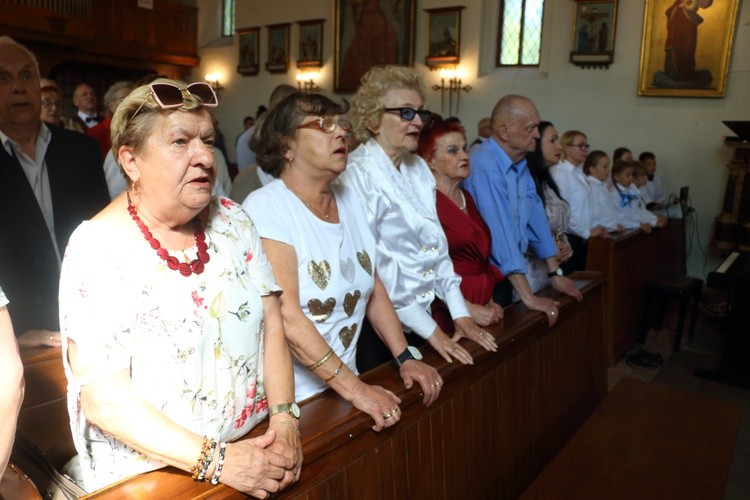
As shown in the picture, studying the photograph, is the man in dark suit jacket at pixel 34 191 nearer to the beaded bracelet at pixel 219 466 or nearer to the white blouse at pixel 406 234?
the white blouse at pixel 406 234

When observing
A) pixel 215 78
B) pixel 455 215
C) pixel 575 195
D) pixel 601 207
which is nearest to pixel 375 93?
pixel 455 215

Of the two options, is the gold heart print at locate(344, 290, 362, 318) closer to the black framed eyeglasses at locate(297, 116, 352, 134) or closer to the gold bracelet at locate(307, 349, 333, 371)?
the gold bracelet at locate(307, 349, 333, 371)

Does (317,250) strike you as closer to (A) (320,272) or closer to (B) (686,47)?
(A) (320,272)

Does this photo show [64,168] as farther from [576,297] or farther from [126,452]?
[576,297]

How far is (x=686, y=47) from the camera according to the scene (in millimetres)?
8570

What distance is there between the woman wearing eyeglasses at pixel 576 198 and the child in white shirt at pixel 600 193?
0.41 feet

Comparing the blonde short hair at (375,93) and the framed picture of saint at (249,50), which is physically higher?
the framed picture of saint at (249,50)

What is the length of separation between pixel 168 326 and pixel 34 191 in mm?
1580

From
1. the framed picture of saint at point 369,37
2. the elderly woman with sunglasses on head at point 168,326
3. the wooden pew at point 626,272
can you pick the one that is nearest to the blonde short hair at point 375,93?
the elderly woman with sunglasses on head at point 168,326

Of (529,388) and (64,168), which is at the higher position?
(64,168)

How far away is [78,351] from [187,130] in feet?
1.78

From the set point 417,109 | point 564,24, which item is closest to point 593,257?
point 417,109

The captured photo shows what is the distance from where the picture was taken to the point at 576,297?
10.2 feet

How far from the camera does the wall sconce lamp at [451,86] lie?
10.6 m
